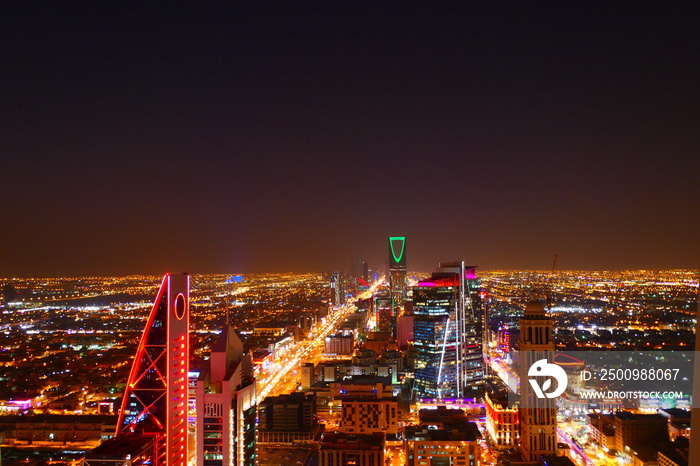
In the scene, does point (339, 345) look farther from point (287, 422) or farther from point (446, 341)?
point (287, 422)

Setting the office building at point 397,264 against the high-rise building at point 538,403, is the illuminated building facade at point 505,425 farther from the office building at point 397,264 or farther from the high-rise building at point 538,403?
the office building at point 397,264

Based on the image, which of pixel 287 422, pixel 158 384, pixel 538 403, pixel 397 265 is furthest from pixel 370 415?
pixel 397 265

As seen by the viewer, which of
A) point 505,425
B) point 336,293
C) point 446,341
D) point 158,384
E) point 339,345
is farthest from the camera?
point 336,293

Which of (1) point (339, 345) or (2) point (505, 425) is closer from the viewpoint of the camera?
(2) point (505, 425)

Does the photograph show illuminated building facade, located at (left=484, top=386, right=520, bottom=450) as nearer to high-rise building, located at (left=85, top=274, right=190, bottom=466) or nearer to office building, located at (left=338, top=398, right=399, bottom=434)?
office building, located at (left=338, top=398, right=399, bottom=434)

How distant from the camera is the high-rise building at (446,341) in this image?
15.3 m

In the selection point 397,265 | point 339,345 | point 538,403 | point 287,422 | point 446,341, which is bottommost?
point 287,422

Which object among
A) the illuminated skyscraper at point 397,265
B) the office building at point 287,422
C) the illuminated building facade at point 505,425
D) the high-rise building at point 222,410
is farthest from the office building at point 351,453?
the illuminated skyscraper at point 397,265

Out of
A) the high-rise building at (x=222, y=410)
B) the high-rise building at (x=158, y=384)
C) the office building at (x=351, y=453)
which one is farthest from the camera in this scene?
the office building at (x=351, y=453)

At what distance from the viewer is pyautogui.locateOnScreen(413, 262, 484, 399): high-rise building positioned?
15.3 metres

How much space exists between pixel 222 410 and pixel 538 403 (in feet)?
16.6

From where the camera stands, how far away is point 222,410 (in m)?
6.47

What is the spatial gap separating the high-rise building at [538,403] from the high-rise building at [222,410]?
15.0ft

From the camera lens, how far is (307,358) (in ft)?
67.9
